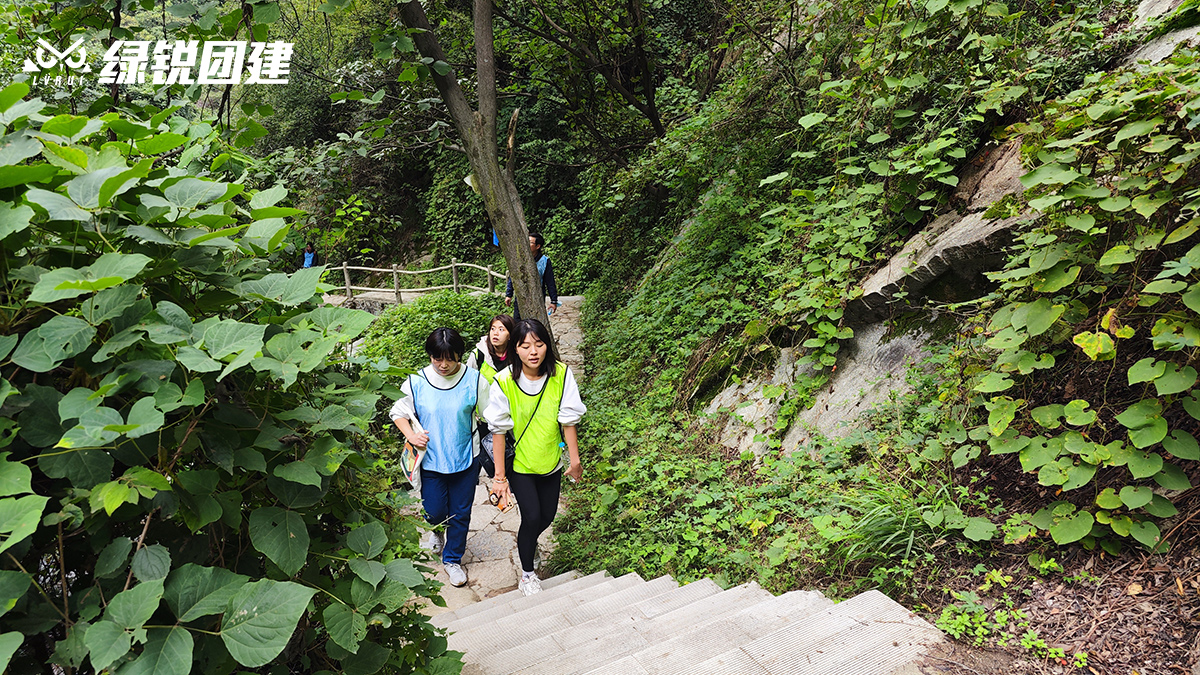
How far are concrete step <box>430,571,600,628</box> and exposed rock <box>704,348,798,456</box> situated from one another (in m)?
1.42

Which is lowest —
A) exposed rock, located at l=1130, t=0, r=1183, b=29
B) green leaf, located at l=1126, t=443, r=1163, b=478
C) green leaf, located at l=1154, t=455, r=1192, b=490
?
green leaf, located at l=1154, t=455, r=1192, b=490

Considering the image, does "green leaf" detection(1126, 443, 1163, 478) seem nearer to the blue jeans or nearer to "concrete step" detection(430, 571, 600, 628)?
"concrete step" detection(430, 571, 600, 628)

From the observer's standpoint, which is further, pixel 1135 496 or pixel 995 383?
pixel 995 383

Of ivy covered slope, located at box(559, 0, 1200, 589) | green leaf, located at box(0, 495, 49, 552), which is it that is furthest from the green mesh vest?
green leaf, located at box(0, 495, 49, 552)

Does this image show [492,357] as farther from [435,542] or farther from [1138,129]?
[1138,129]

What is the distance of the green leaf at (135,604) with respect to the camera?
2.81 feet

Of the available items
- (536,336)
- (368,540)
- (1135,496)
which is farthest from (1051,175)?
(368,540)

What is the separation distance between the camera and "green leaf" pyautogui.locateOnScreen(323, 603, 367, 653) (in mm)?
1116

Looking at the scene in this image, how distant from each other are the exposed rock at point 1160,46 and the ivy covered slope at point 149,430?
14.4 ft

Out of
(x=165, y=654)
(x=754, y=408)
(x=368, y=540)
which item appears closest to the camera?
(x=165, y=654)

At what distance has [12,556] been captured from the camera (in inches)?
31.9

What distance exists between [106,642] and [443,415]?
2.68 metres

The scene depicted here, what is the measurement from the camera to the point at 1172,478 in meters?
2.21

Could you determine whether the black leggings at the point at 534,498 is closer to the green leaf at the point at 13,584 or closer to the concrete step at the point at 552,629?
the concrete step at the point at 552,629
